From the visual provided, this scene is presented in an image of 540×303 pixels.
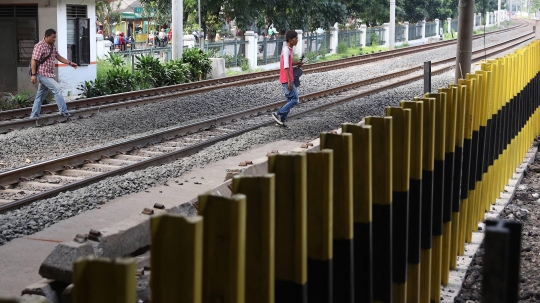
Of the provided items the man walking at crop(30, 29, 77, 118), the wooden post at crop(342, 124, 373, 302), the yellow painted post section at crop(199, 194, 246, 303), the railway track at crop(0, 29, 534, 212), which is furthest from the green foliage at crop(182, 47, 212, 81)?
the yellow painted post section at crop(199, 194, 246, 303)

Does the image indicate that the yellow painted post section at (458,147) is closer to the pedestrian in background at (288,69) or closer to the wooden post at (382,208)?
the wooden post at (382,208)

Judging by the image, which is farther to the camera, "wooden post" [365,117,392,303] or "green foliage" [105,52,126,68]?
"green foliage" [105,52,126,68]

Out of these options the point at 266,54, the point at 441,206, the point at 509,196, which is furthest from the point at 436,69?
the point at 441,206

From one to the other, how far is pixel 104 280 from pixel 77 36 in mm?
22055

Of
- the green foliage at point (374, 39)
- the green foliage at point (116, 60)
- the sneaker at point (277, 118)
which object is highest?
the green foliage at point (374, 39)

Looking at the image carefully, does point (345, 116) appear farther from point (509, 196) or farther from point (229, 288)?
point (229, 288)

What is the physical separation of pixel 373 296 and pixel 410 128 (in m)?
0.94

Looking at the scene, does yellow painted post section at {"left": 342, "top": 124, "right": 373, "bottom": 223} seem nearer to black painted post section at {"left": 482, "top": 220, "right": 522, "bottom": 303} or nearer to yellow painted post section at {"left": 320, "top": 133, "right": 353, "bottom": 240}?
yellow painted post section at {"left": 320, "top": 133, "right": 353, "bottom": 240}

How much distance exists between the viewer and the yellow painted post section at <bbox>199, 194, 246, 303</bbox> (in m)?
2.50

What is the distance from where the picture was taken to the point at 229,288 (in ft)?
8.41

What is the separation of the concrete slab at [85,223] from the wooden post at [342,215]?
116 inches

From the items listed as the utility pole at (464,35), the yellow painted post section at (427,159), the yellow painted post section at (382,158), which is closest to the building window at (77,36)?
the utility pole at (464,35)

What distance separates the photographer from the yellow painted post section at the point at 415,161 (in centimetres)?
445

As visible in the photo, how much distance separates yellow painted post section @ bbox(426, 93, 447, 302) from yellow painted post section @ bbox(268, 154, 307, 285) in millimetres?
2291
